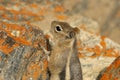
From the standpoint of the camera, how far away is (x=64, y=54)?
10117 mm

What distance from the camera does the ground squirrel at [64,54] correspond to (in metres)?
9.70

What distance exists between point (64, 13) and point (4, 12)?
2.50m

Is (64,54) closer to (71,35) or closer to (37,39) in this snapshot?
(71,35)

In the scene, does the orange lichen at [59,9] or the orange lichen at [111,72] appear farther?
the orange lichen at [59,9]

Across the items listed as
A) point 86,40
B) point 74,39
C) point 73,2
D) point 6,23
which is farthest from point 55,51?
point 73,2

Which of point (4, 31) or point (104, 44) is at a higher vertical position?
point (4, 31)

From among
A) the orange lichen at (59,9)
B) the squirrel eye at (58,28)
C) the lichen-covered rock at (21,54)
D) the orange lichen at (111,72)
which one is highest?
the orange lichen at (59,9)

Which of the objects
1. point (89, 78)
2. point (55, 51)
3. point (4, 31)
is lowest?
point (89, 78)

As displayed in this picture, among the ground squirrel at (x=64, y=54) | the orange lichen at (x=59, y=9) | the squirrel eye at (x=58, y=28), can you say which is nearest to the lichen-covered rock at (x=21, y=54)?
the ground squirrel at (x=64, y=54)

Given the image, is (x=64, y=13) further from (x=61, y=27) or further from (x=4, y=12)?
(x=61, y=27)

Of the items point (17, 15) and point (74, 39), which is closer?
point (74, 39)

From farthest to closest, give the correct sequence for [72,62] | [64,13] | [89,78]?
1. [64,13]
2. [89,78]
3. [72,62]

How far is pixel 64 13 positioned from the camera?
47.0ft

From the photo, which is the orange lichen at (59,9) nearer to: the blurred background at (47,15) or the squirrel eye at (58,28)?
the blurred background at (47,15)
